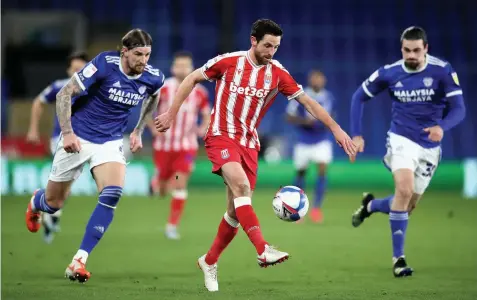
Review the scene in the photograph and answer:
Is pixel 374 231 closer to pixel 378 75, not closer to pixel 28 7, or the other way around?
pixel 378 75

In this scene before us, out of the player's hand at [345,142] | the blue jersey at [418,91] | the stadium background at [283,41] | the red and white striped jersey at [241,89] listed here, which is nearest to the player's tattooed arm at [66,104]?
the red and white striped jersey at [241,89]

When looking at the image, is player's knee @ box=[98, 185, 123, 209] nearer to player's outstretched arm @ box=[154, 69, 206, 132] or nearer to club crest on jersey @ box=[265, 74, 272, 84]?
player's outstretched arm @ box=[154, 69, 206, 132]

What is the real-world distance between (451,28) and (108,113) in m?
17.5

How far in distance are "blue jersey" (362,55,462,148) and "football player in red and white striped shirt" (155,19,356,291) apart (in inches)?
64.4

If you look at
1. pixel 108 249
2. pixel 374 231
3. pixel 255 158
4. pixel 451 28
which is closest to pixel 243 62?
pixel 255 158

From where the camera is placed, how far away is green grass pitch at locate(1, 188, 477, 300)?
7.55 meters

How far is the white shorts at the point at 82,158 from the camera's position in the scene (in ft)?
26.7

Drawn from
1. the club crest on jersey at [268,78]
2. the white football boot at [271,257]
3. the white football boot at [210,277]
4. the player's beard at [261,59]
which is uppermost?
the player's beard at [261,59]

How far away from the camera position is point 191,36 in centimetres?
2312

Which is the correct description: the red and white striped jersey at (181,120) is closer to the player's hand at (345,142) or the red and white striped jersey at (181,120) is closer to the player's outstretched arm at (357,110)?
the player's outstretched arm at (357,110)

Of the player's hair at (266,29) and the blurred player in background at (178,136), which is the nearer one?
the player's hair at (266,29)

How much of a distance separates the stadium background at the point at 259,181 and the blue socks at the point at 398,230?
9.4 inches

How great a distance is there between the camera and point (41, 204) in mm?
8672

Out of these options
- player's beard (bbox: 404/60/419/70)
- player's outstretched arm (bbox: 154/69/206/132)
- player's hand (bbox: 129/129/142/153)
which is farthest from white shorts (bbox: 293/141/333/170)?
A: player's outstretched arm (bbox: 154/69/206/132)
